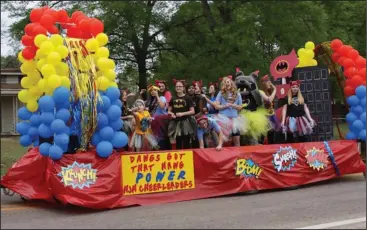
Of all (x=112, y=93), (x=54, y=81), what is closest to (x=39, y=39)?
(x=54, y=81)

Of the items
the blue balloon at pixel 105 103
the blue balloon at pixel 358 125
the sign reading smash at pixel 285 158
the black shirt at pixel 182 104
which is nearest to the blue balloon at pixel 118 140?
the blue balloon at pixel 105 103

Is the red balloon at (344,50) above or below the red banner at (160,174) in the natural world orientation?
above

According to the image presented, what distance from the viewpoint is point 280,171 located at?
1006cm

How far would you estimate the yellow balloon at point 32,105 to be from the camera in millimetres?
8570

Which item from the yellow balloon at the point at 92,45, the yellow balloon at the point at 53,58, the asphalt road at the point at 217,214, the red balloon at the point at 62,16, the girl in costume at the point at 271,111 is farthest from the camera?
the girl in costume at the point at 271,111

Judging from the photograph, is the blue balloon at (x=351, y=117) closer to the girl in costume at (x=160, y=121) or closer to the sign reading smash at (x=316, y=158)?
the sign reading smash at (x=316, y=158)

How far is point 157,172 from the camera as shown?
8594mm

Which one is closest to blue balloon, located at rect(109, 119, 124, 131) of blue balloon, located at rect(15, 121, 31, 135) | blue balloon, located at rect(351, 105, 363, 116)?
blue balloon, located at rect(15, 121, 31, 135)

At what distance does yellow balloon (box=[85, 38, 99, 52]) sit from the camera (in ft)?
27.2

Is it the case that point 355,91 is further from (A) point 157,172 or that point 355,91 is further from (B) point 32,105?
(B) point 32,105

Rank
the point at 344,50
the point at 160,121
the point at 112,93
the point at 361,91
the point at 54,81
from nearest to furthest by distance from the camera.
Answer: the point at 54,81 → the point at 112,93 → the point at 160,121 → the point at 361,91 → the point at 344,50

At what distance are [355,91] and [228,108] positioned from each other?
3.61 metres

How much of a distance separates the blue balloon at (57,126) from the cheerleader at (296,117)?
17.0 feet

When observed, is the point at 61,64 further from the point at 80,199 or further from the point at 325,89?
the point at 325,89
